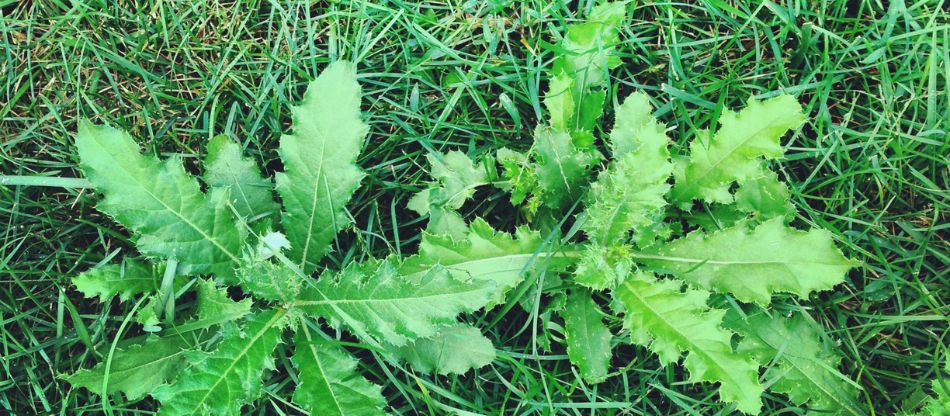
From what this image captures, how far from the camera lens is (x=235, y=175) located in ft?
8.46

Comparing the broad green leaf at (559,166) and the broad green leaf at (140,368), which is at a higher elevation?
the broad green leaf at (559,166)

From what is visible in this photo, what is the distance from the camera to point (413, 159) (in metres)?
2.78

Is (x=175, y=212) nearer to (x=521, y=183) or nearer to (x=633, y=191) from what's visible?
(x=521, y=183)

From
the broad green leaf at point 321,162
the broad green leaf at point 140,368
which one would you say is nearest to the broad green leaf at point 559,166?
the broad green leaf at point 321,162

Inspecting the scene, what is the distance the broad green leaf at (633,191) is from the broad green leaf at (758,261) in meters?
0.17

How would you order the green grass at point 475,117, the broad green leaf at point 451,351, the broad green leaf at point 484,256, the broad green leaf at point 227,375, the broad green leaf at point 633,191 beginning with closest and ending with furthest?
the broad green leaf at point 227,375 → the broad green leaf at point 633,191 → the broad green leaf at point 484,256 → the broad green leaf at point 451,351 → the green grass at point 475,117

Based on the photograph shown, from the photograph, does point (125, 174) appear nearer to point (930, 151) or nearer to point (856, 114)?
point (856, 114)

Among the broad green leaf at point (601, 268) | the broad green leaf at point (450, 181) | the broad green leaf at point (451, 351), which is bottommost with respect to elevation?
the broad green leaf at point (451, 351)

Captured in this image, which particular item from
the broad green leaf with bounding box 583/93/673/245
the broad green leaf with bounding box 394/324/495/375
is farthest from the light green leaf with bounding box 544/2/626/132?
the broad green leaf with bounding box 394/324/495/375

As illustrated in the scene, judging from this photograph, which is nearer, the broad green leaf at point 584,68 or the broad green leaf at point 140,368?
the broad green leaf at point 140,368

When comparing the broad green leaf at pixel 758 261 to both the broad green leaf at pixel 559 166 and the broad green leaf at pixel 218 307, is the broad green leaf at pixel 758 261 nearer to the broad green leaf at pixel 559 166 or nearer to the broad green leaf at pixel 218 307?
the broad green leaf at pixel 559 166

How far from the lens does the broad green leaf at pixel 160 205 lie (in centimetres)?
235

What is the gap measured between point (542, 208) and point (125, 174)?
1331mm

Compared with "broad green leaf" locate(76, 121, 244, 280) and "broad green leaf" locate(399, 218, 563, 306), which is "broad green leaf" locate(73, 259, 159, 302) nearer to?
"broad green leaf" locate(76, 121, 244, 280)
